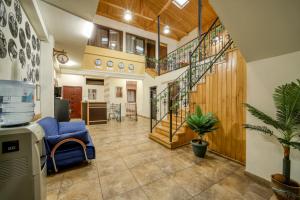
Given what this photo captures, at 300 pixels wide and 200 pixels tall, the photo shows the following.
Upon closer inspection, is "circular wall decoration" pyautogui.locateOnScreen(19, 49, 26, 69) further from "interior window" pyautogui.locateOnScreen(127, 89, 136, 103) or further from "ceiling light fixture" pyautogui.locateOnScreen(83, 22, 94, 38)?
"interior window" pyautogui.locateOnScreen(127, 89, 136, 103)

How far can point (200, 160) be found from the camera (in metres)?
2.77

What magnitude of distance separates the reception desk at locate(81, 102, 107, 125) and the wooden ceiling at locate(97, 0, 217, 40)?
5624 mm

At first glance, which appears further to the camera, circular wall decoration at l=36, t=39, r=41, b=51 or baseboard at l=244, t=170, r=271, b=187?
circular wall decoration at l=36, t=39, r=41, b=51

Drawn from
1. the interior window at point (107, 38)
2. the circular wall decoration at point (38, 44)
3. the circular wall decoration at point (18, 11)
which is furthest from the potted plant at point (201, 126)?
the interior window at point (107, 38)

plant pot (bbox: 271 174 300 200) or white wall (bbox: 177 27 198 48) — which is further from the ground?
white wall (bbox: 177 27 198 48)

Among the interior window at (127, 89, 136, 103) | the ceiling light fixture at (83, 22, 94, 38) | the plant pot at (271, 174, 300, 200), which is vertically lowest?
the plant pot at (271, 174, 300, 200)

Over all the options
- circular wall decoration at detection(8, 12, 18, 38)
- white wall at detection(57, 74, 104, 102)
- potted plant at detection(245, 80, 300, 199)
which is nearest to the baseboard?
potted plant at detection(245, 80, 300, 199)

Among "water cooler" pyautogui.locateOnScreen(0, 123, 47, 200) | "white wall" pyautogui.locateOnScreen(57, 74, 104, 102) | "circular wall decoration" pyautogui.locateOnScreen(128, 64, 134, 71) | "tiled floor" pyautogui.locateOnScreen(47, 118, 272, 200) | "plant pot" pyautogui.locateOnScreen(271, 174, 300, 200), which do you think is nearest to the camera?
"water cooler" pyautogui.locateOnScreen(0, 123, 47, 200)

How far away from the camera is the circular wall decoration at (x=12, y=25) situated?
65.7 inches

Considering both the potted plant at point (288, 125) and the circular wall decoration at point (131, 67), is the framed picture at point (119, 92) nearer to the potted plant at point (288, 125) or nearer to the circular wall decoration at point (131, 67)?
the circular wall decoration at point (131, 67)

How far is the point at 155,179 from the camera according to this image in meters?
2.11

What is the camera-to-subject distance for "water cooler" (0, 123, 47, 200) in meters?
0.97

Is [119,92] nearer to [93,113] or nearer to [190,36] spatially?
Result: [93,113]

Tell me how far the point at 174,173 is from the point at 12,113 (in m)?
2.35
